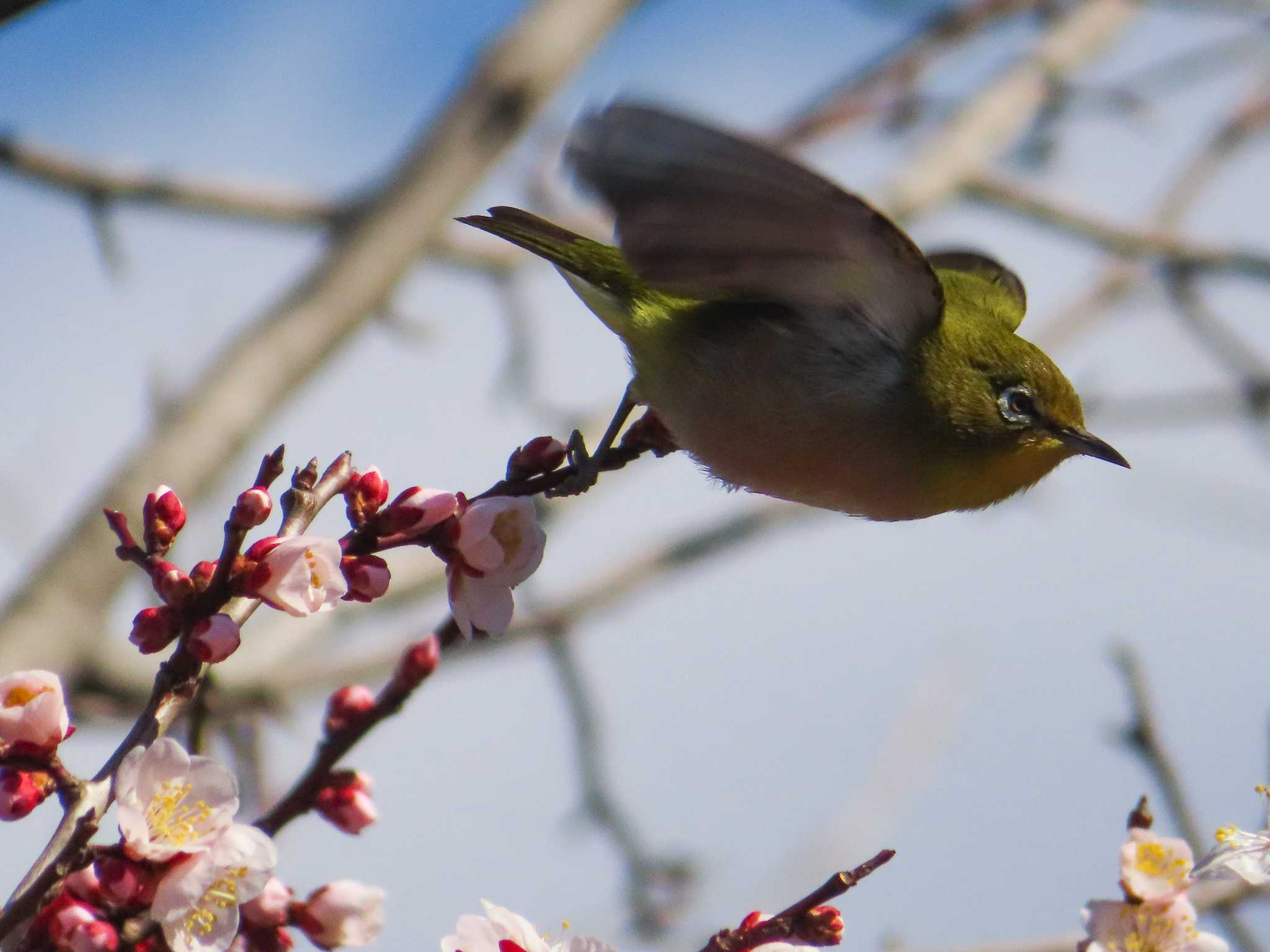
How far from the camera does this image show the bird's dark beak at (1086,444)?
3.09m

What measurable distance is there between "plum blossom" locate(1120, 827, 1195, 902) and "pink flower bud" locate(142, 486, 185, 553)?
4.77 feet

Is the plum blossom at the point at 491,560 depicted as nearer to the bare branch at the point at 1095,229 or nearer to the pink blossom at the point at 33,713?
the pink blossom at the point at 33,713

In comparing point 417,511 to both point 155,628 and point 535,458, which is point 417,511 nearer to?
point 535,458

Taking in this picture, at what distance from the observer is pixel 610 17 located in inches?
214

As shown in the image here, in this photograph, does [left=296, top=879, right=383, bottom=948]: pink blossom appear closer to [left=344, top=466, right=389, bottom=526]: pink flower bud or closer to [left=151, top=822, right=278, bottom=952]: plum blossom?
[left=151, top=822, right=278, bottom=952]: plum blossom

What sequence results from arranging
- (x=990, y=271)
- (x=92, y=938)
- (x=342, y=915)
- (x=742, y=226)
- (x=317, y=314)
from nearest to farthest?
1. (x=92, y=938)
2. (x=342, y=915)
3. (x=742, y=226)
4. (x=990, y=271)
5. (x=317, y=314)

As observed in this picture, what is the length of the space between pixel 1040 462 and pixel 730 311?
82 cm

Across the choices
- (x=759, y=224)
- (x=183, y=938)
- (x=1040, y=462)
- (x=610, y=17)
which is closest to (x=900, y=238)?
(x=759, y=224)

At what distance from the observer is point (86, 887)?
5.39ft

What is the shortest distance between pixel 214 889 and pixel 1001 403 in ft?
6.87

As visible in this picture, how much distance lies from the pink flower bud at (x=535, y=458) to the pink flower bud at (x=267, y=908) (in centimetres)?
68

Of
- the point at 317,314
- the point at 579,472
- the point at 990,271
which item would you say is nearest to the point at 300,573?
the point at 579,472

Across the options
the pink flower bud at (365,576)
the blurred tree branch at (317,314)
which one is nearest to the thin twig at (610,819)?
the blurred tree branch at (317,314)

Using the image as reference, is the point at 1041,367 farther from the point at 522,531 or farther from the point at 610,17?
the point at 610,17
